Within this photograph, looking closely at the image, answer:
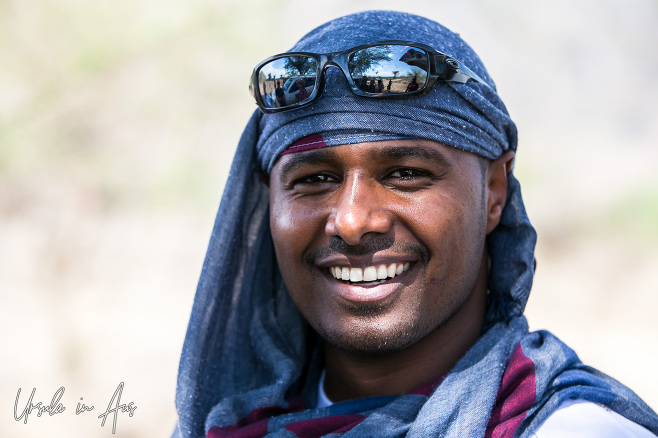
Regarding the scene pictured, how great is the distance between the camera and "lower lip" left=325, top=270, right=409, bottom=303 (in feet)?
7.04

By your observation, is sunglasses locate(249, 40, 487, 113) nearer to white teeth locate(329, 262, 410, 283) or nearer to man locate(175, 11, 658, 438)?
man locate(175, 11, 658, 438)

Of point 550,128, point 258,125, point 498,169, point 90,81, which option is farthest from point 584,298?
point 90,81

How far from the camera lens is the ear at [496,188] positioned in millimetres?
2410

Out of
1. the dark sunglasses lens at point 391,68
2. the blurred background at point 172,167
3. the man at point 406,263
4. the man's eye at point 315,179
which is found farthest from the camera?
the blurred background at point 172,167

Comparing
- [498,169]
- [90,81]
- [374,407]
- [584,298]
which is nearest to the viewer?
[374,407]

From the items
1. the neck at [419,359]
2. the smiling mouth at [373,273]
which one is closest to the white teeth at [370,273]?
A: the smiling mouth at [373,273]

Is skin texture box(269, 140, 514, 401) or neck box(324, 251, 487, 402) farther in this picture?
neck box(324, 251, 487, 402)

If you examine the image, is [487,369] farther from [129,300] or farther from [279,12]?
[279,12]

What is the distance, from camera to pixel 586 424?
191 centimetres

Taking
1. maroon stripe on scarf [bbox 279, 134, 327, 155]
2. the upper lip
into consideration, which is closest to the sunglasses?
maroon stripe on scarf [bbox 279, 134, 327, 155]

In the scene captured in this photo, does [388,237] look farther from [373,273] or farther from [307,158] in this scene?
[307,158]

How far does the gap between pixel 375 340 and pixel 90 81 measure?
5008mm

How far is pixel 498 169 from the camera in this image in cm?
243

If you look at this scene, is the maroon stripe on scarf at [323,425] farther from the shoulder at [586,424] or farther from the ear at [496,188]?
the ear at [496,188]
